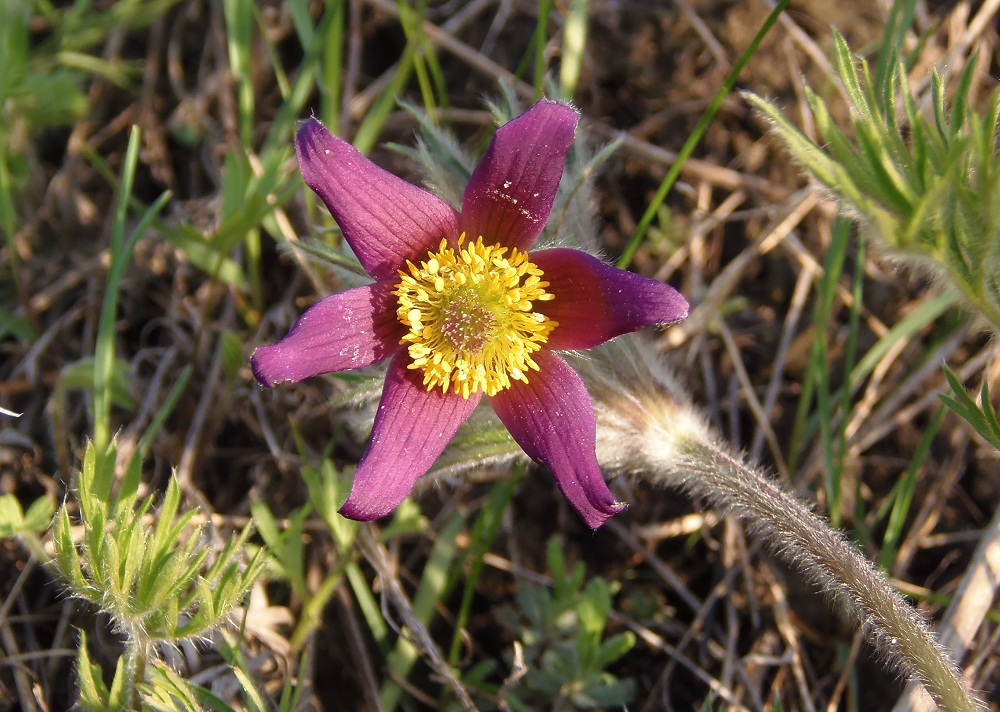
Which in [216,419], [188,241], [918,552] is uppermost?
[918,552]

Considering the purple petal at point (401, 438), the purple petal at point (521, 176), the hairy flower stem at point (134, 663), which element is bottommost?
the hairy flower stem at point (134, 663)

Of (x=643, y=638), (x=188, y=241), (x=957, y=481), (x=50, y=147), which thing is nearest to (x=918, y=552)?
(x=957, y=481)

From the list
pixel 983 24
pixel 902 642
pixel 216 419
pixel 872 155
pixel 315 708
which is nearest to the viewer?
pixel 872 155

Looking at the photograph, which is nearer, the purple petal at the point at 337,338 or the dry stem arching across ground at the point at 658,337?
the purple petal at the point at 337,338

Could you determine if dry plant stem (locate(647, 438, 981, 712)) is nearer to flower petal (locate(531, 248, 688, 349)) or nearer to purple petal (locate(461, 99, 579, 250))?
flower petal (locate(531, 248, 688, 349))

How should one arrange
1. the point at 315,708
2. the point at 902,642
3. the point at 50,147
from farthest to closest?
the point at 50,147
the point at 315,708
the point at 902,642

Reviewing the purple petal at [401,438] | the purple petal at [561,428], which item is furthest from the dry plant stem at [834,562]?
the purple petal at [401,438]

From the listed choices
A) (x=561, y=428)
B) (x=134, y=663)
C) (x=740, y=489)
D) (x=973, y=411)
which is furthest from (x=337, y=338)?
(x=973, y=411)

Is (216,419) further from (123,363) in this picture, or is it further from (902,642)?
(902,642)

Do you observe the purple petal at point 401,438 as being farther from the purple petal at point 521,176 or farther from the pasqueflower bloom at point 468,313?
the purple petal at point 521,176
